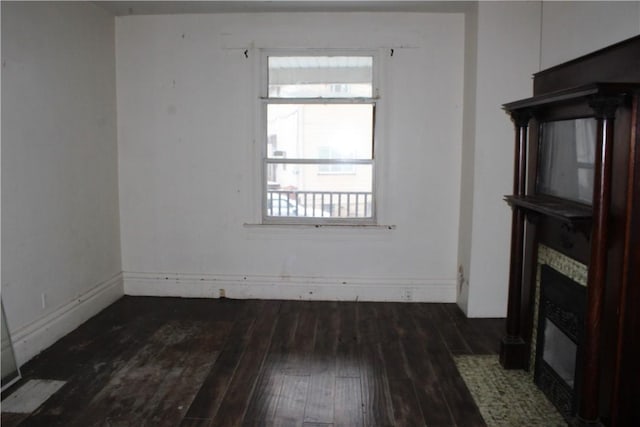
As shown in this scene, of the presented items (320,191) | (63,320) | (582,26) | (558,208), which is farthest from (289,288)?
(582,26)

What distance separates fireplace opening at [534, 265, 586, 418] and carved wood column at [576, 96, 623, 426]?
0.78 ft

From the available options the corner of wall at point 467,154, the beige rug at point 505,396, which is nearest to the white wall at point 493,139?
the corner of wall at point 467,154

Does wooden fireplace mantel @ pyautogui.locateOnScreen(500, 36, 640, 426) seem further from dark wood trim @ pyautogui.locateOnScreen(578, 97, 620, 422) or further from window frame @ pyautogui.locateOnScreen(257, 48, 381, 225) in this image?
window frame @ pyautogui.locateOnScreen(257, 48, 381, 225)

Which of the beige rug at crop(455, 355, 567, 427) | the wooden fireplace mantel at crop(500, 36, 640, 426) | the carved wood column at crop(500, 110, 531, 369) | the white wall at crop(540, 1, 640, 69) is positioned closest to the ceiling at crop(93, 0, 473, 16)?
the white wall at crop(540, 1, 640, 69)

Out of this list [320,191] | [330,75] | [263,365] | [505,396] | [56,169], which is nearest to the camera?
[505,396]

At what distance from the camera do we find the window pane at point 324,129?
174 inches

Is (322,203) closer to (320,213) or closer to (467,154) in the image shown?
(320,213)

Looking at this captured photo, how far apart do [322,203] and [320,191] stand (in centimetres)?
12

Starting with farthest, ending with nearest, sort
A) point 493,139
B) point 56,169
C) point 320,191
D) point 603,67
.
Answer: point 320,191 < point 493,139 < point 56,169 < point 603,67

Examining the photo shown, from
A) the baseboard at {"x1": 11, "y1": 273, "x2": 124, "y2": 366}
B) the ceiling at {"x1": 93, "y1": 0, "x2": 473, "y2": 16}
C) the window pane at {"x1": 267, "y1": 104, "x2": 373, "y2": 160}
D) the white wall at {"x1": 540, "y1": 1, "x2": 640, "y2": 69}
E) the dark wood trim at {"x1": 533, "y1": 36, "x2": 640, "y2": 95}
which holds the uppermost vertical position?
the ceiling at {"x1": 93, "y1": 0, "x2": 473, "y2": 16}

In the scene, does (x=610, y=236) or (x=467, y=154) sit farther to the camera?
(x=467, y=154)

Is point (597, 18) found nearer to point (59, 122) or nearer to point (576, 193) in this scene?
point (576, 193)

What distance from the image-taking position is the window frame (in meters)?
4.32

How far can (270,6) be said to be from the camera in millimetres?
4078
